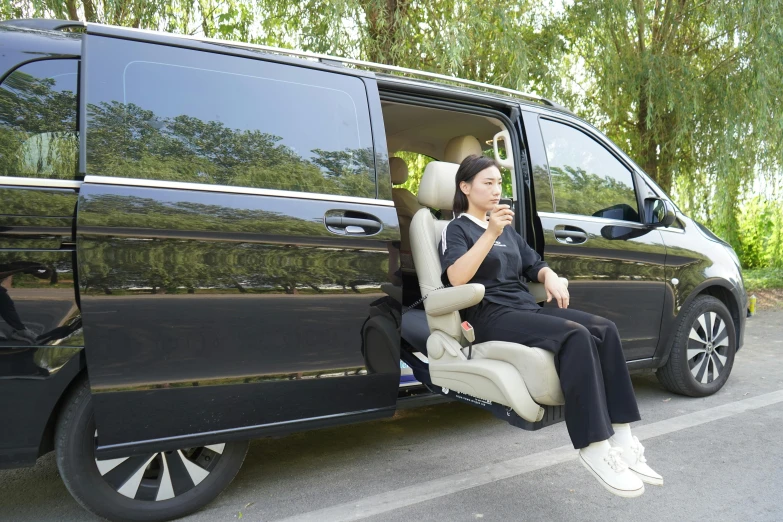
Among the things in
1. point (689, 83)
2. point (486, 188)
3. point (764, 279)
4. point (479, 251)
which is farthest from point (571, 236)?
point (764, 279)

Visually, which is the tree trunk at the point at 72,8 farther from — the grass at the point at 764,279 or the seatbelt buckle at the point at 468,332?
the grass at the point at 764,279

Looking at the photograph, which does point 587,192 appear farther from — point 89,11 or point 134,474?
point 89,11

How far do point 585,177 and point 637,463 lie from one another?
1.97 metres

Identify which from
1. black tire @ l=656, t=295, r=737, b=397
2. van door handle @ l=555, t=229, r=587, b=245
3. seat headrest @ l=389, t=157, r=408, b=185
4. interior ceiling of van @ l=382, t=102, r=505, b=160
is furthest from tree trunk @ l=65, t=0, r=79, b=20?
black tire @ l=656, t=295, r=737, b=397

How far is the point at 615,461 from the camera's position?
241 cm

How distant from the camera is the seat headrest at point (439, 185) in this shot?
3.36 metres

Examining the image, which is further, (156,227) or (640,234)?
(640,234)

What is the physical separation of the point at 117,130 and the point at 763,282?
1138cm

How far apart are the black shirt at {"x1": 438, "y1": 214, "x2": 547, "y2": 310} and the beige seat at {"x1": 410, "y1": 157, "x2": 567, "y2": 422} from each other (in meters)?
0.12

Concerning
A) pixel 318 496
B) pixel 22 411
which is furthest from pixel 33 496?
pixel 318 496

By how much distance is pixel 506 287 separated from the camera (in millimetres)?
3100

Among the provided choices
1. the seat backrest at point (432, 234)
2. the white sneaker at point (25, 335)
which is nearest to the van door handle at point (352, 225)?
the seat backrest at point (432, 234)

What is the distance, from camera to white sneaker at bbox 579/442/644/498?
2359mm

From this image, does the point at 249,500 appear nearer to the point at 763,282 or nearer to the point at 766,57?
the point at 766,57
